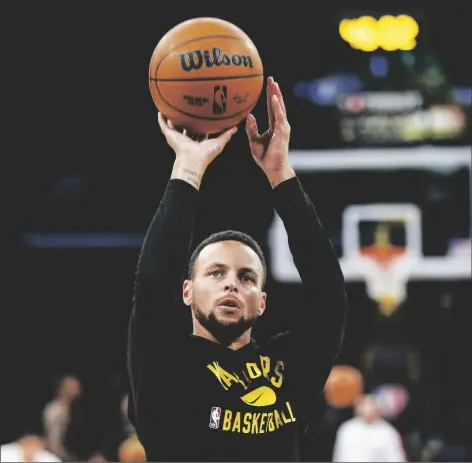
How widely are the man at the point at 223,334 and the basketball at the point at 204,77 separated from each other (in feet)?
0.29

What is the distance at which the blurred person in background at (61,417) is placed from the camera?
10.3m

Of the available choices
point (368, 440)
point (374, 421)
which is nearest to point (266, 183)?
point (374, 421)

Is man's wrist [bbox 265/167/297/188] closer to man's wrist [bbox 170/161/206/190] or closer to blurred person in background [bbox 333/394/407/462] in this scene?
man's wrist [bbox 170/161/206/190]

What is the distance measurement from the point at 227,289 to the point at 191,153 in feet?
1.39

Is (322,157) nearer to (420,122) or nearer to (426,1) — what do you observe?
(420,122)

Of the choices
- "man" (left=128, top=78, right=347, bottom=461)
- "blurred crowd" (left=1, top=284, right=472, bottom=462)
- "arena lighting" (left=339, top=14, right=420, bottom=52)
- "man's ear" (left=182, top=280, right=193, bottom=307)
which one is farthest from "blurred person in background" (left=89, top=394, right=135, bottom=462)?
"arena lighting" (left=339, top=14, right=420, bottom=52)

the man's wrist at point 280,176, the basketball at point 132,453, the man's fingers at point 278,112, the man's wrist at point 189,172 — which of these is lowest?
the basketball at point 132,453

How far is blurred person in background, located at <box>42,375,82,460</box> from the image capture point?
33.8 ft

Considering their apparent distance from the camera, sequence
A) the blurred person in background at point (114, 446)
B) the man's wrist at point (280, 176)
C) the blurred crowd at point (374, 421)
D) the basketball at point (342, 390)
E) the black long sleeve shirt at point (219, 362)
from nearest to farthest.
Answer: the black long sleeve shirt at point (219, 362) → the man's wrist at point (280, 176) → the blurred person in background at point (114, 446) → the blurred crowd at point (374, 421) → the basketball at point (342, 390)

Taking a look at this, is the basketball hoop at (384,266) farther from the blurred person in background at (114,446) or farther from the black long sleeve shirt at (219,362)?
the black long sleeve shirt at (219,362)

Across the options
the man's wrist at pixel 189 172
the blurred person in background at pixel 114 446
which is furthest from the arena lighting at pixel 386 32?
the man's wrist at pixel 189 172

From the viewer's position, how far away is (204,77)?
321 centimetres

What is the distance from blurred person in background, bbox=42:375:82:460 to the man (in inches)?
298

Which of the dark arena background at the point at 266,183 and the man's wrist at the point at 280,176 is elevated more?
the dark arena background at the point at 266,183
